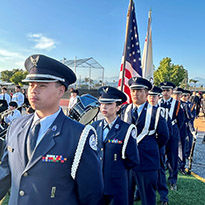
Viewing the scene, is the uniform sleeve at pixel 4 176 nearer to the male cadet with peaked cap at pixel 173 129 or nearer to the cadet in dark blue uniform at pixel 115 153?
the cadet in dark blue uniform at pixel 115 153

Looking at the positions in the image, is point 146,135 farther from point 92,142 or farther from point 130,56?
point 130,56

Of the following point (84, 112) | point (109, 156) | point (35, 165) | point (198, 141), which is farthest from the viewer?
point (198, 141)

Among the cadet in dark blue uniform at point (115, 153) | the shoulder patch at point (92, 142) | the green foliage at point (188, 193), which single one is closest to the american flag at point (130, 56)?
the cadet in dark blue uniform at point (115, 153)

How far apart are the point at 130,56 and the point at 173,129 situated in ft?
6.85

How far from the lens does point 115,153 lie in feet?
8.25

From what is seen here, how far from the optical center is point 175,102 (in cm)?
498

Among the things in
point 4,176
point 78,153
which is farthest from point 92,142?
point 4,176

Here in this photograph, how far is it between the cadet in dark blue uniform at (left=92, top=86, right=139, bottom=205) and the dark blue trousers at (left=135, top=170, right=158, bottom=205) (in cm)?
57

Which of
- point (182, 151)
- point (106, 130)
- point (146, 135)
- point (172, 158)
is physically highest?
Answer: point (106, 130)

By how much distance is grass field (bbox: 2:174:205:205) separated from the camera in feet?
12.8

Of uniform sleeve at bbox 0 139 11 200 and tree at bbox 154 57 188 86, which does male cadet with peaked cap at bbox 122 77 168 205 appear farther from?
tree at bbox 154 57 188 86

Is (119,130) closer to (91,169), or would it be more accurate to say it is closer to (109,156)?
(109,156)

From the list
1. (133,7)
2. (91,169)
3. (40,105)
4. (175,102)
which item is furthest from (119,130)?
(133,7)

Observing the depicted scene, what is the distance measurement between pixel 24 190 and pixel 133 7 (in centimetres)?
459
